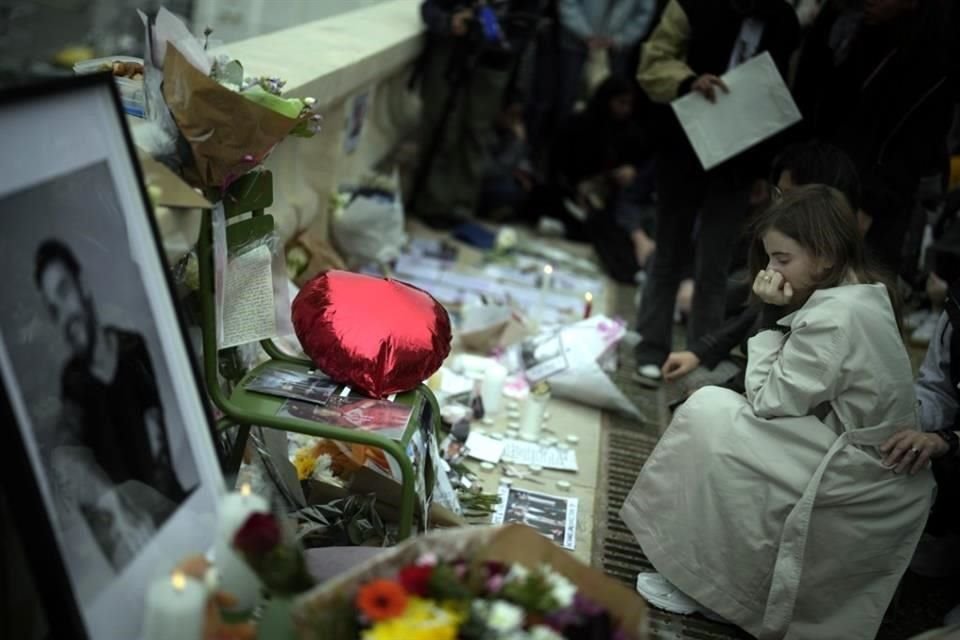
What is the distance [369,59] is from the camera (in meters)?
3.90

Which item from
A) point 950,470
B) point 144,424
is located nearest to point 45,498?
point 144,424

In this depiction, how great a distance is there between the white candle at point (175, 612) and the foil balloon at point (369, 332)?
84cm

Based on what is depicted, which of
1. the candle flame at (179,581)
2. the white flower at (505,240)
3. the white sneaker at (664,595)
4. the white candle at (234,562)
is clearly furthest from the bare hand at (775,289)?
the white flower at (505,240)

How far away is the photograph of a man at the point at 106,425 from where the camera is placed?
54.2 inches

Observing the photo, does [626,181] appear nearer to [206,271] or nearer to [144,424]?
[206,271]

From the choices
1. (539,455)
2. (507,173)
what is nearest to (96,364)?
(539,455)

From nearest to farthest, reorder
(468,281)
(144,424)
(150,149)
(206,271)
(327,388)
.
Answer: (144,424) < (150,149) < (206,271) < (327,388) < (468,281)

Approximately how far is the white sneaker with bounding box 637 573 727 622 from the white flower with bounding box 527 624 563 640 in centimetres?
119

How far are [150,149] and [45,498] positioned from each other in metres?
0.68

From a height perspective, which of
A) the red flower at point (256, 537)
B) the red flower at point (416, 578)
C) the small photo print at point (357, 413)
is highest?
the red flower at point (256, 537)

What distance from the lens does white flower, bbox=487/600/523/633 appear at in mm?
1267

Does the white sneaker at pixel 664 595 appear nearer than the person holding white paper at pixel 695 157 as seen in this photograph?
Yes

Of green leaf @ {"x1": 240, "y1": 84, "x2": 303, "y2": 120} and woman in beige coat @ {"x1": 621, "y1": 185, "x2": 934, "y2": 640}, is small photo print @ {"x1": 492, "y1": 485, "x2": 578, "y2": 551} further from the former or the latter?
green leaf @ {"x1": 240, "y1": 84, "x2": 303, "y2": 120}

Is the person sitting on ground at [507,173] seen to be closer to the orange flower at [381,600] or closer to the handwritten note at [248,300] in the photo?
the handwritten note at [248,300]
